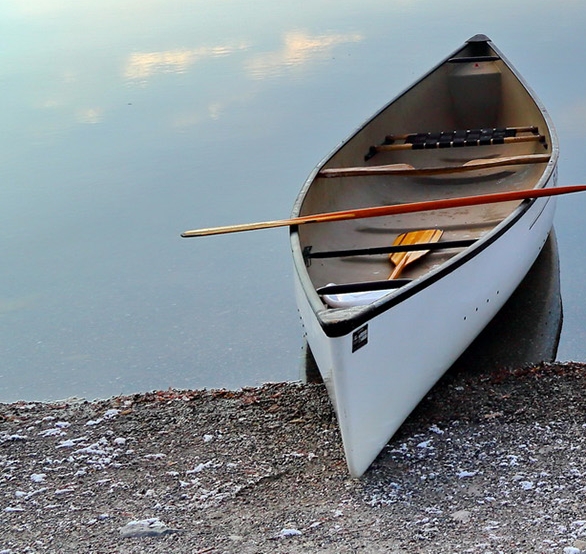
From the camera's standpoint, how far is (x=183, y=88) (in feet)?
33.1

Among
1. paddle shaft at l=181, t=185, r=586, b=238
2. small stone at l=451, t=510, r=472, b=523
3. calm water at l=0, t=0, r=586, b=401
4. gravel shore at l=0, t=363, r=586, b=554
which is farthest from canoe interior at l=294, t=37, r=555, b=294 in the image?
small stone at l=451, t=510, r=472, b=523

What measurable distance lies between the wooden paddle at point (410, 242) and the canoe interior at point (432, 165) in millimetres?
48

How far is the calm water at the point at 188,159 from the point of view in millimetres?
5234

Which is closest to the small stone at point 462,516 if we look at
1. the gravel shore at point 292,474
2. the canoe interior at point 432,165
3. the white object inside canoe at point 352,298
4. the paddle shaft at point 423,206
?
the gravel shore at point 292,474

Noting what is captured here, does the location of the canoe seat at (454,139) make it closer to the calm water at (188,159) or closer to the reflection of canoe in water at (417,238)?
the reflection of canoe in water at (417,238)

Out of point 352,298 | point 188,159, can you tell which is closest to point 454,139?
point 188,159

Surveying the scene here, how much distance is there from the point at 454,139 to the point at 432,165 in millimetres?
266

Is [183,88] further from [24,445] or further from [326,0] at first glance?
[24,445]

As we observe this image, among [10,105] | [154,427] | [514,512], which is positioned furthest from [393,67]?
[514,512]

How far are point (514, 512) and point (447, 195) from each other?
3.22 metres

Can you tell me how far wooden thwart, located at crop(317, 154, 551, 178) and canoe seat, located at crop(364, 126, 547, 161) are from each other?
0.29 meters

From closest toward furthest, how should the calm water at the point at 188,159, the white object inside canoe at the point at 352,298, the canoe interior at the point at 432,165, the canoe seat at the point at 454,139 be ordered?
the white object inside canoe at the point at 352,298, the canoe interior at the point at 432,165, the calm water at the point at 188,159, the canoe seat at the point at 454,139

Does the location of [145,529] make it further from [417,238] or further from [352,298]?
[417,238]

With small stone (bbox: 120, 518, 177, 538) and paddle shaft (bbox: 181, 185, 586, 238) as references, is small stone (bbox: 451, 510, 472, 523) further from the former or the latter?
paddle shaft (bbox: 181, 185, 586, 238)
